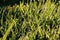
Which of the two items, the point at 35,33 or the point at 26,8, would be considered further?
the point at 26,8

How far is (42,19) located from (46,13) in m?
0.16

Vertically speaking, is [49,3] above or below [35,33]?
above

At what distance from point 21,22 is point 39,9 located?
0.43m

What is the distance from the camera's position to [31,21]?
2.89 meters

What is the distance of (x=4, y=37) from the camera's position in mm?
2555

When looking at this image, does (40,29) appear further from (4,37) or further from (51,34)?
(4,37)

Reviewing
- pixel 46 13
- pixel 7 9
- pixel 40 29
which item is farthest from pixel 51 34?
pixel 7 9

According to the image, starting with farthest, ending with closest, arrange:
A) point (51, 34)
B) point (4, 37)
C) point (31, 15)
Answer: point (31, 15) < point (51, 34) < point (4, 37)

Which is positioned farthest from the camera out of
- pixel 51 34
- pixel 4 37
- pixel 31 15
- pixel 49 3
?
pixel 49 3

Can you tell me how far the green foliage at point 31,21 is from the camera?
2.67m

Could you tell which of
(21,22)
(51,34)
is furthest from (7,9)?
(51,34)

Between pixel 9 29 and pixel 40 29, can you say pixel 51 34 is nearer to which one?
pixel 40 29

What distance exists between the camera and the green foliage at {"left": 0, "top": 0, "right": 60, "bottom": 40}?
2.67 meters

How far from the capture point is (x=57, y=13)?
3.07 metres
